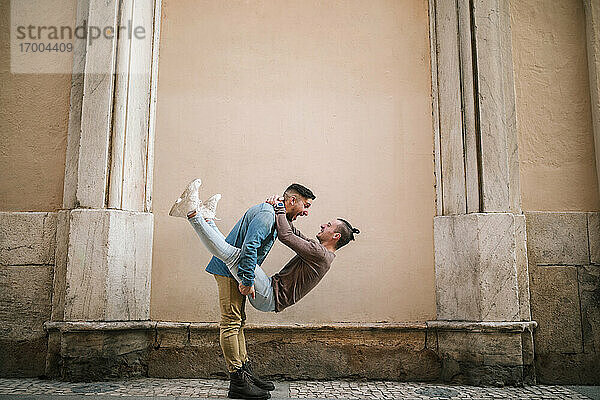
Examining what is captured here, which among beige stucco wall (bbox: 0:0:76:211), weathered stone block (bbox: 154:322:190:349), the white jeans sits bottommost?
weathered stone block (bbox: 154:322:190:349)

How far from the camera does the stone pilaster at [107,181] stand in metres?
4.52

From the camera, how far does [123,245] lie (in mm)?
4660

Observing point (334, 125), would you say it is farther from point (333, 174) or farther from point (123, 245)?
point (123, 245)

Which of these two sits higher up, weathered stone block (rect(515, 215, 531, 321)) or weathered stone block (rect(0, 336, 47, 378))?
weathered stone block (rect(515, 215, 531, 321))

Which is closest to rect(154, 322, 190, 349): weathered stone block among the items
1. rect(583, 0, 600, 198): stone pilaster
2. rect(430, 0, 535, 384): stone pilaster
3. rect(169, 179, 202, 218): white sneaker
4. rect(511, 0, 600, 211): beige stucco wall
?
rect(169, 179, 202, 218): white sneaker

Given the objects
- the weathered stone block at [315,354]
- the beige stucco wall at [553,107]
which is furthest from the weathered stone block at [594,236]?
the weathered stone block at [315,354]

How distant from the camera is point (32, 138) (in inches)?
194

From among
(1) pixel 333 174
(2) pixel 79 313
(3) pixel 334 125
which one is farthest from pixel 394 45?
(2) pixel 79 313

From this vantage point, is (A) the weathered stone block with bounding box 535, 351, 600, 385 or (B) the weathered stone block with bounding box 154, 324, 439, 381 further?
(B) the weathered stone block with bounding box 154, 324, 439, 381

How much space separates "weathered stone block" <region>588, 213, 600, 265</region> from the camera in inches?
187

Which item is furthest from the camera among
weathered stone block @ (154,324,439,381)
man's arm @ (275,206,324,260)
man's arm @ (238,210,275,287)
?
weathered stone block @ (154,324,439,381)

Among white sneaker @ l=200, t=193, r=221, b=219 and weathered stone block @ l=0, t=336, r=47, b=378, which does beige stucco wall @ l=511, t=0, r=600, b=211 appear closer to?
white sneaker @ l=200, t=193, r=221, b=219

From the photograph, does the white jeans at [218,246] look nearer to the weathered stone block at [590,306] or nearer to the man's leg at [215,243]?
the man's leg at [215,243]

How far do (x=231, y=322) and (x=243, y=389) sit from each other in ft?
1.50
